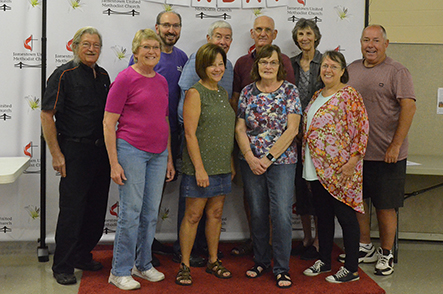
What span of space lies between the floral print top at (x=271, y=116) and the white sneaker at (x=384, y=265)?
42.3 inches

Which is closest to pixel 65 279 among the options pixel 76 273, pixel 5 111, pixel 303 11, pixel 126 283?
pixel 76 273

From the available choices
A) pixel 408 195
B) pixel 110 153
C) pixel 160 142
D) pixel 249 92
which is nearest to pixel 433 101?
pixel 408 195

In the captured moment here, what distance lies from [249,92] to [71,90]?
1129mm

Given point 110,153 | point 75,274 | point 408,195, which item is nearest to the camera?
point 110,153

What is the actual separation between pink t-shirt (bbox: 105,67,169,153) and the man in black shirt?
307 millimetres

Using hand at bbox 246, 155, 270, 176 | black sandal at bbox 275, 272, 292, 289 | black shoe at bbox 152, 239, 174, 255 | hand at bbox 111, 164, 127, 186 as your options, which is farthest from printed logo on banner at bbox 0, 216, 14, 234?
black sandal at bbox 275, 272, 292, 289

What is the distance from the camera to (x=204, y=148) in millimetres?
2684

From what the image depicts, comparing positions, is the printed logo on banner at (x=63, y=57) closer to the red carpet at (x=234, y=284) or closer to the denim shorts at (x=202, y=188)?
the denim shorts at (x=202, y=188)

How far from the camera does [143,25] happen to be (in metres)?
3.47

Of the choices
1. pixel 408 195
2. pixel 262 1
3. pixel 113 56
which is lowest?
pixel 408 195

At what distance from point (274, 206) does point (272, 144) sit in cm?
39

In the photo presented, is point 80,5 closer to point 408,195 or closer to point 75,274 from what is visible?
point 75,274

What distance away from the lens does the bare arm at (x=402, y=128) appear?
2949 millimetres

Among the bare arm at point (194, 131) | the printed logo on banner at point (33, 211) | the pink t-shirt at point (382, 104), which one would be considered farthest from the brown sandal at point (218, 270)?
the printed logo on banner at point (33, 211)
